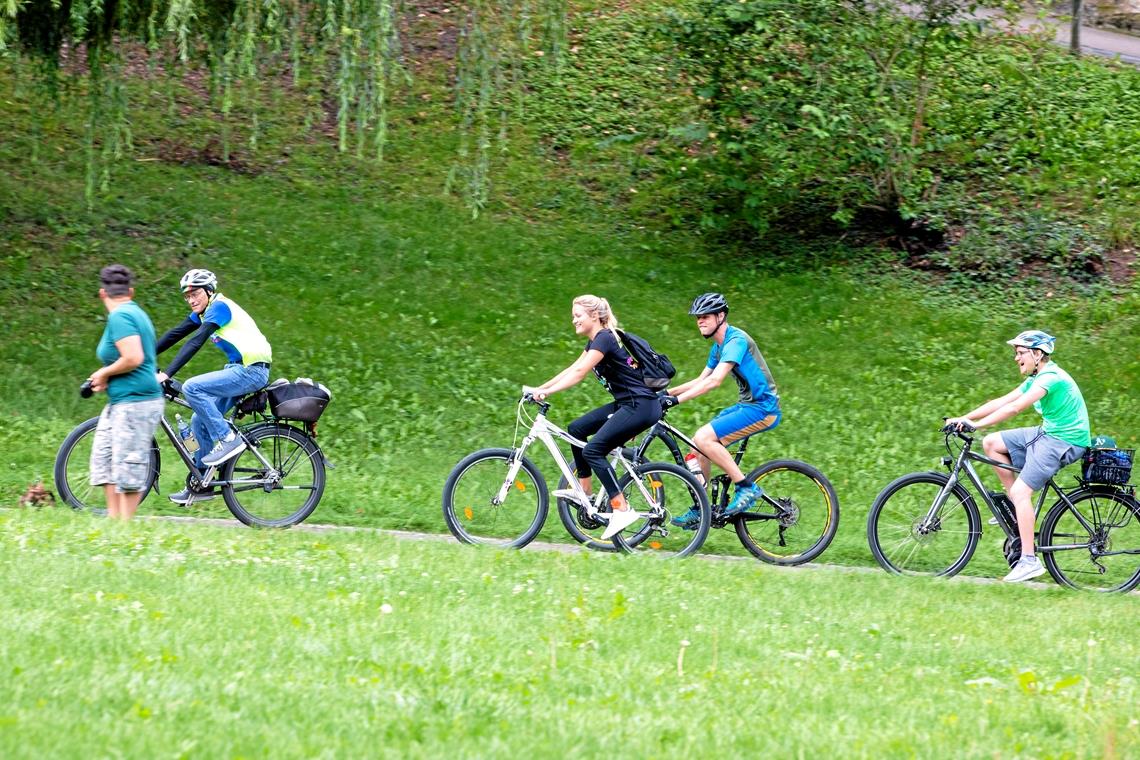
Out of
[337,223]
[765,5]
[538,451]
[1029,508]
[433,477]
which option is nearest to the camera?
[1029,508]

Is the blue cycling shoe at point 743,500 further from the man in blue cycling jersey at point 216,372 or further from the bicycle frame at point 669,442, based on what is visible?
the man in blue cycling jersey at point 216,372

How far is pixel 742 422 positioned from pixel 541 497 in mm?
1599

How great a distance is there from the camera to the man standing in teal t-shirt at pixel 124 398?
841 cm

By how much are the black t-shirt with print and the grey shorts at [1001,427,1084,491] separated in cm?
265

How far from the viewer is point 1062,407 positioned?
349 inches

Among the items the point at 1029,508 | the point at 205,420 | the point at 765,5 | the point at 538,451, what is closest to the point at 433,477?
the point at 538,451

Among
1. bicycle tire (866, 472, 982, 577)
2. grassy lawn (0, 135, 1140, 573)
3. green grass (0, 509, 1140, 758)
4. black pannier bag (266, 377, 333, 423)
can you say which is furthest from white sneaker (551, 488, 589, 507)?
bicycle tire (866, 472, 982, 577)

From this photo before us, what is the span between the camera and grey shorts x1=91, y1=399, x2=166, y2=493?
8.59 meters

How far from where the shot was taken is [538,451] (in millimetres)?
10578

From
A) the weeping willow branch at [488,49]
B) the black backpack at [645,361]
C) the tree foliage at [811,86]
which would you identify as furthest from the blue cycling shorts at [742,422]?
the tree foliage at [811,86]

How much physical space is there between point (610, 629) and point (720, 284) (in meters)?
10.9

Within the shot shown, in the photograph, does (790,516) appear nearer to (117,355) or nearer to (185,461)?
(185,461)

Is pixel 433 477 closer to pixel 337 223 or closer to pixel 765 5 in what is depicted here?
pixel 337 223

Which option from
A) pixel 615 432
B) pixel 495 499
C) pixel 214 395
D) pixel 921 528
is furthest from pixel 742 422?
pixel 214 395
